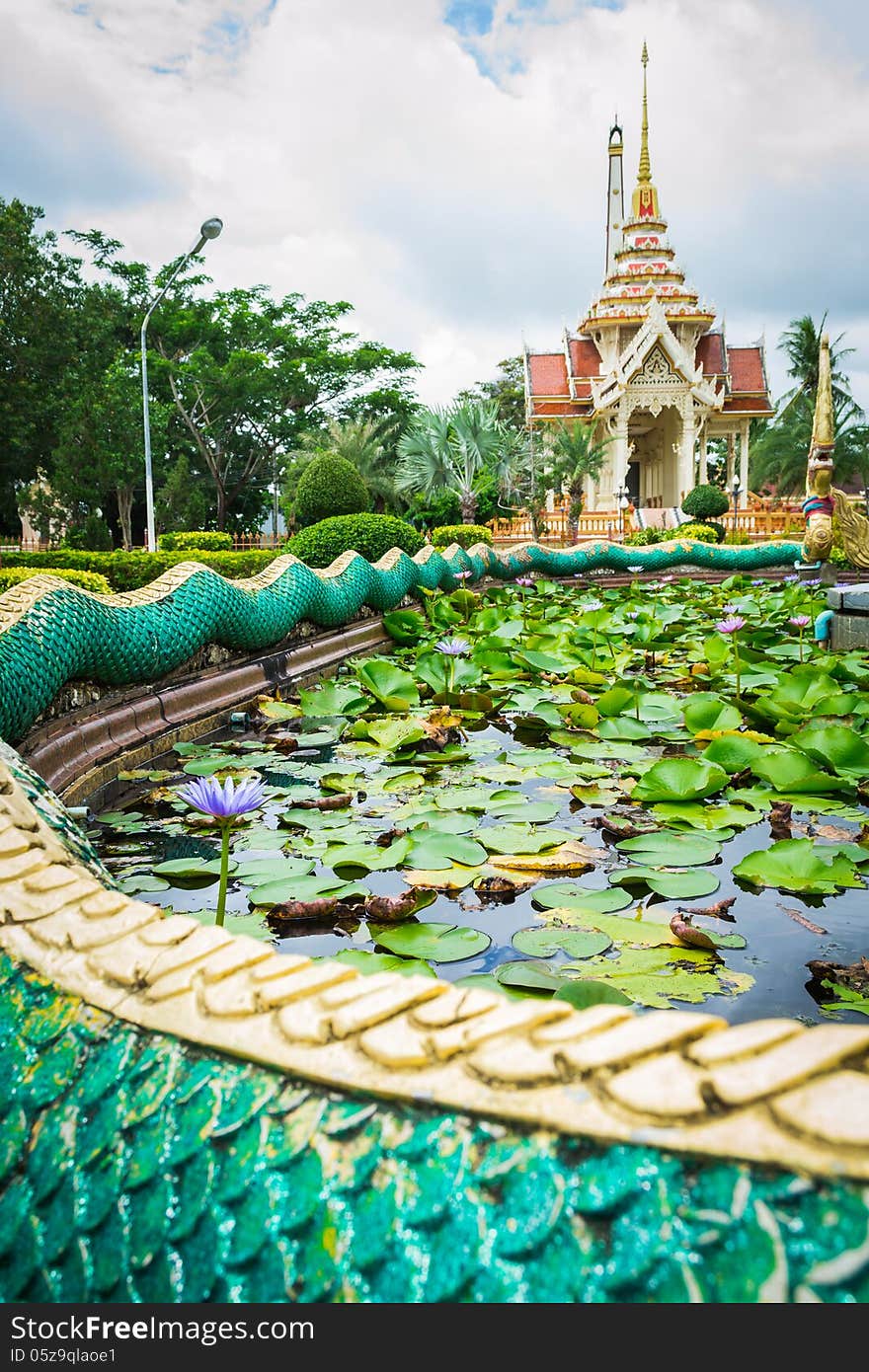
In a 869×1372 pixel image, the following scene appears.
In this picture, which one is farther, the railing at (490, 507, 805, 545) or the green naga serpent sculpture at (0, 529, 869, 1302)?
the railing at (490, 507, 805, 545)

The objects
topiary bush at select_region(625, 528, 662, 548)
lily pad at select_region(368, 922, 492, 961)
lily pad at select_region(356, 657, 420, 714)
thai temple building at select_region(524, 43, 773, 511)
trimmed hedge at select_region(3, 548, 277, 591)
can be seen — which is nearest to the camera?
lily pad at select_region(368, 922, 492, 961)

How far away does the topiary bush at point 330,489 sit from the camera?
10078mm

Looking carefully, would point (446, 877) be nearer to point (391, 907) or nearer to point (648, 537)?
point (391, 907)

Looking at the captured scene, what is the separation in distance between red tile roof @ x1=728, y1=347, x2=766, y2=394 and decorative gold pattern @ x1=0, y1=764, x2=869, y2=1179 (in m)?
26.8

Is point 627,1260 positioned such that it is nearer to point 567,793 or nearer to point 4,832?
point 4,832

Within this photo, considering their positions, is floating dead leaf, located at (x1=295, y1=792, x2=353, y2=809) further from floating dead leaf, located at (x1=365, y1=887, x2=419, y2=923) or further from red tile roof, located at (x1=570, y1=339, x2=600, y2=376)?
red tile roof, located at (x1=570, y1=339, x2=600, y2=376)

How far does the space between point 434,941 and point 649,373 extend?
77.0 ft

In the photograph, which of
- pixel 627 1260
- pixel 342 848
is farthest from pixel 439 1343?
pixel 342 848

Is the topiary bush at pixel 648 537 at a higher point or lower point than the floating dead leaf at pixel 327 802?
higher

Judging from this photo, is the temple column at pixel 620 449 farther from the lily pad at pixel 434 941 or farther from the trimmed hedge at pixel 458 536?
the lily pad at pixel 434 941

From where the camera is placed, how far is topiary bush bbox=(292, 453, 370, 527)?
33.1 ft

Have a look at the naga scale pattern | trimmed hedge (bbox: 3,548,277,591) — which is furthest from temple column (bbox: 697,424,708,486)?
the naga scale pattern

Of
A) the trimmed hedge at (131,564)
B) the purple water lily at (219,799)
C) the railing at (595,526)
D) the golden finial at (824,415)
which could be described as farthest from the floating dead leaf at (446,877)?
the railing at (595,526)

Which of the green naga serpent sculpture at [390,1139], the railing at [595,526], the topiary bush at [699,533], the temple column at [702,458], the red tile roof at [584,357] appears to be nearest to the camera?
the green naga serpent sculpture at [390,1139]
